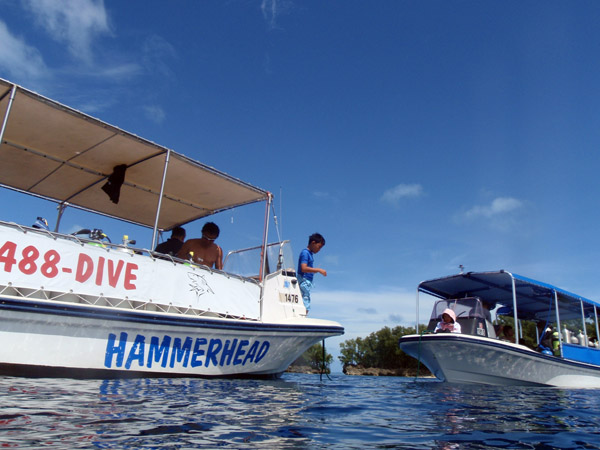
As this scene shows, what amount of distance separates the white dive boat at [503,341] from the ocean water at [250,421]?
196 inches

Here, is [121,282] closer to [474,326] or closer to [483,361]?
[483,361]

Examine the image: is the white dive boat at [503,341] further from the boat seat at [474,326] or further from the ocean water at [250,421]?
the ocean water at [250,421]

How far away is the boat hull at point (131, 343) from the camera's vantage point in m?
5.19

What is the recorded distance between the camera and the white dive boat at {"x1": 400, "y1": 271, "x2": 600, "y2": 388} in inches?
386

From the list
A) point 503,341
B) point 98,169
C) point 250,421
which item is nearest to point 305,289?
point 98,169

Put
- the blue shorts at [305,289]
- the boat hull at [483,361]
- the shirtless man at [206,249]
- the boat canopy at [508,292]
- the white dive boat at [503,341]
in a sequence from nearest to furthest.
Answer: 1. the shirtless man at [206,249]
2. the blue shorts at [305,289]
3. the boat hull at [483,361]
4. the white dive boat at [503,341]
5. the boat canopy at [508,292]

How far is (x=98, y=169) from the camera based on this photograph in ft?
26.3

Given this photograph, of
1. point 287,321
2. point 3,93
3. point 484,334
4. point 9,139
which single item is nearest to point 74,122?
point 3,93

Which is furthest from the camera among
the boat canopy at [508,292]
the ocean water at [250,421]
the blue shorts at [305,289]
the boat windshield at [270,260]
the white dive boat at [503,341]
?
the boat canopy at [508,292]

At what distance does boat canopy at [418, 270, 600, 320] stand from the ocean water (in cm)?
661

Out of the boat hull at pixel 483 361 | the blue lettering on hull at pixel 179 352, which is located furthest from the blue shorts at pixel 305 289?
the boat hull at pixel 483 361

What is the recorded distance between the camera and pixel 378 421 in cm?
358

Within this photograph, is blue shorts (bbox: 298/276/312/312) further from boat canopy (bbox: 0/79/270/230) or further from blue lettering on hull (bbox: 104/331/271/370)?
boat canopy (bbox: 0/79/270/230)

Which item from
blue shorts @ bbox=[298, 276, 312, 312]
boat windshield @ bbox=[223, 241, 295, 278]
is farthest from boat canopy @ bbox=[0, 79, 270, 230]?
blue shorts @ bbox=[298, 276, 312, 312]
